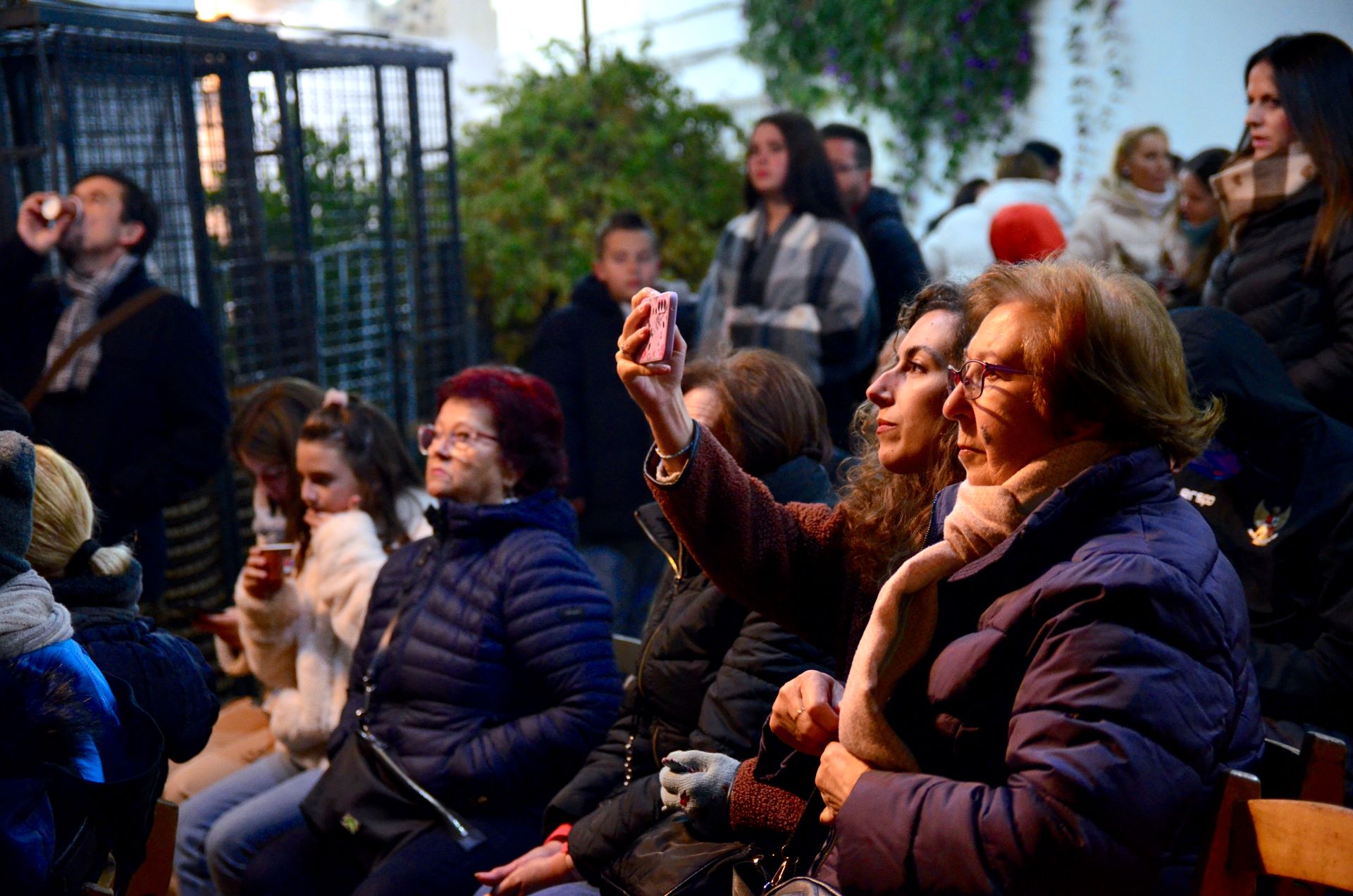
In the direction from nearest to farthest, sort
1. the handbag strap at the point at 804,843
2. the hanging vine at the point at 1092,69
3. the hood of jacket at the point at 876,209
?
the handbag strap at the point at 804,843 < the hood of jacket at the point at 876,209 < the hanging vine at the point at 1092,69

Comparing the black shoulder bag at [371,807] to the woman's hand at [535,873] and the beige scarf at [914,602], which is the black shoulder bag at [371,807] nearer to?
the woman's hand at [535,873]

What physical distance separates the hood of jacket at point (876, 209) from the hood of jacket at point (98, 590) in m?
3.11

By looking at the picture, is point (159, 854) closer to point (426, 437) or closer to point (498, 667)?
point (498, 667)

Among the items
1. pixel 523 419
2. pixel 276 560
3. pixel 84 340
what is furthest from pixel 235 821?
pixel 84 340

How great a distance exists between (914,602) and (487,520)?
127cm

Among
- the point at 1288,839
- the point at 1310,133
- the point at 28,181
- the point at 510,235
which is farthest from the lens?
the point at 510,235

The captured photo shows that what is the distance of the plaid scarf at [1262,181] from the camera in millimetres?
2838

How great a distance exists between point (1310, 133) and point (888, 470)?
5.32ft

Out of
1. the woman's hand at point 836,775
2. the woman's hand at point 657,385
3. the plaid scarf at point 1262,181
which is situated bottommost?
the woman's hand at point 836,775

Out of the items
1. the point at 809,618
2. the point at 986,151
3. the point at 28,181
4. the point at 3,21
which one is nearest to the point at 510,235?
the point at 28,181

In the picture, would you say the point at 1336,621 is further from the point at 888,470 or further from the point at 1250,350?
the point at 888,470

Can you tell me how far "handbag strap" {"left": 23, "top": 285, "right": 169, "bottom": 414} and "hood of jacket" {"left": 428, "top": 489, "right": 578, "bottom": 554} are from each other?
1.35m

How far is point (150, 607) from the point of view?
3.75m

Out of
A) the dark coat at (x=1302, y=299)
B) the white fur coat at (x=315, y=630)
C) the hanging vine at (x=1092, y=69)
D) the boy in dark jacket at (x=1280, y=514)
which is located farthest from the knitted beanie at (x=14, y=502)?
the hanging vine at (x=1092, y=69)
